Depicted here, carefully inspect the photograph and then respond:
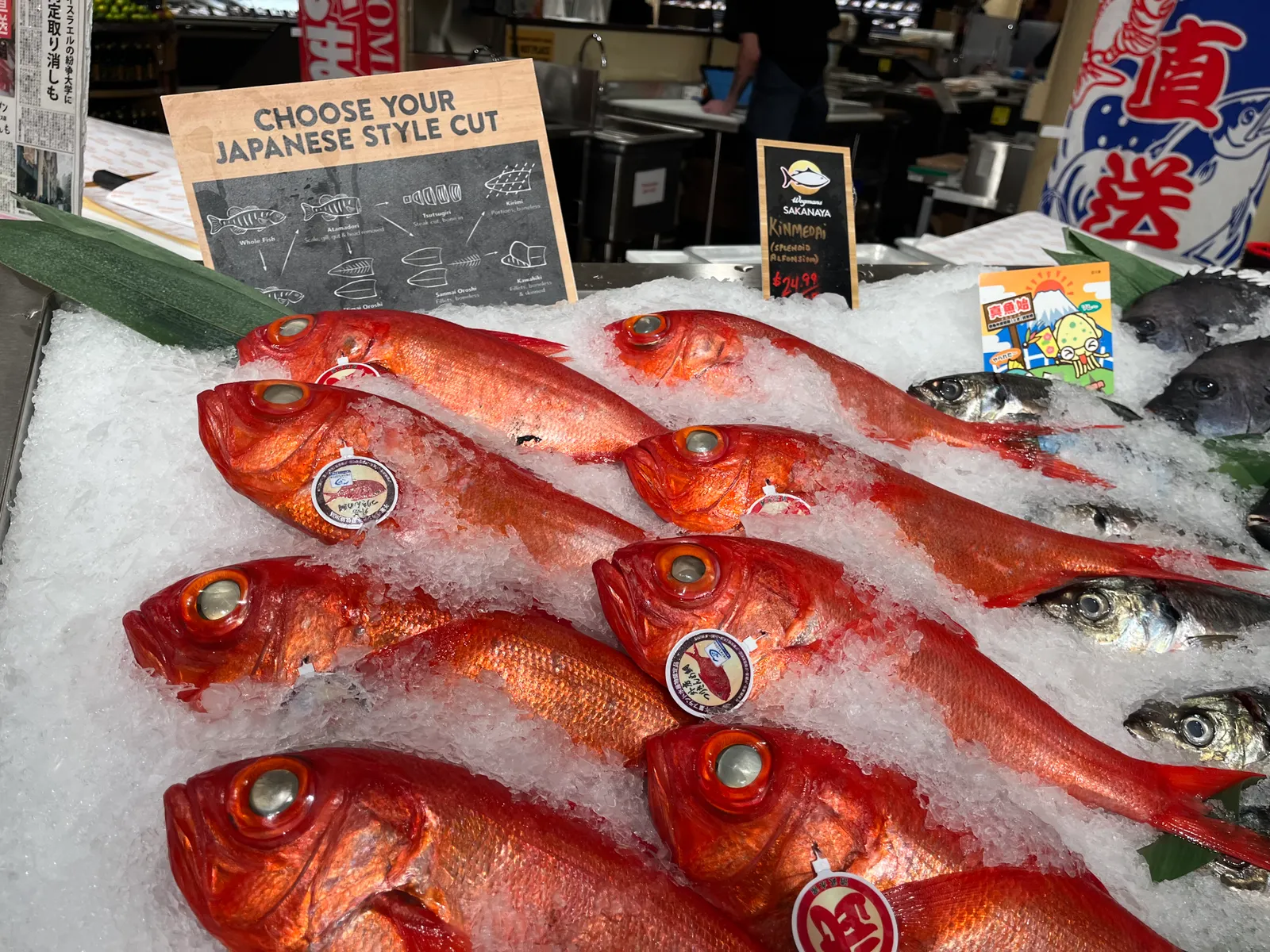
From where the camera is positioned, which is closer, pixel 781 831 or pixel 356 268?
pixel 781 831

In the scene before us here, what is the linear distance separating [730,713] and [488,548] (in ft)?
1.42

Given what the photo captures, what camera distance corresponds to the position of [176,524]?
1336mm

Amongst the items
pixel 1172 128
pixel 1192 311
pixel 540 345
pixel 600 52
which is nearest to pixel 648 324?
pixel 540 345

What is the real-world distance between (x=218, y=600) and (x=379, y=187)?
4.18ft

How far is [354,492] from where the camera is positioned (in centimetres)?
128

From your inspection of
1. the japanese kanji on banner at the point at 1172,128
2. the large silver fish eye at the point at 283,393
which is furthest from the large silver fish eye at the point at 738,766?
the japanese kanji on banner at the point at 1172,128

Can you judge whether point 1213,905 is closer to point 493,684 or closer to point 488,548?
point 493,684

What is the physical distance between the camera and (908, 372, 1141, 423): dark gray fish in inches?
82.0

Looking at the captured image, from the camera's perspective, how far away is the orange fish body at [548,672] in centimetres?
106

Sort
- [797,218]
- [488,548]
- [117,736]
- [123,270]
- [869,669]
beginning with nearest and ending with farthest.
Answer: [117,736] → [869,669] → [488,548] → [123,270] → [797,218]

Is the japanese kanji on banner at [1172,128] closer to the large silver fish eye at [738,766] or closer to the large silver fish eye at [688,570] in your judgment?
the large silver fish eye at [688,570]

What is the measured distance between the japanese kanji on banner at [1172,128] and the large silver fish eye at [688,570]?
434 cm

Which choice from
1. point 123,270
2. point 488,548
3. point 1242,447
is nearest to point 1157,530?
point 1242,447

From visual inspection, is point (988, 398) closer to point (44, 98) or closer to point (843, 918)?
point (843, 918)
